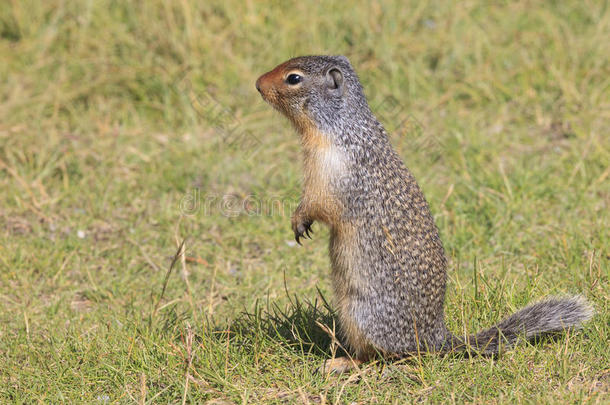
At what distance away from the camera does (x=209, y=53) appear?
7344 millimetres

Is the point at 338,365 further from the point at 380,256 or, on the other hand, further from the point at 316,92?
the point at 316,92

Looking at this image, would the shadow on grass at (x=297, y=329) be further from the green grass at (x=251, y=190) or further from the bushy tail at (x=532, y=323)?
the bushy tail at (x=532, y=323)

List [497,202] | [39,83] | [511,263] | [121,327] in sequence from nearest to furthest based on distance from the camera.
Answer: [121,327] → [511,263] → [497,202] → [39,83]

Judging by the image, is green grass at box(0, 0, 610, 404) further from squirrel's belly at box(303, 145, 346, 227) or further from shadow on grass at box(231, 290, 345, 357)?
squirrel's belly at box(303, 145, 346, 227)

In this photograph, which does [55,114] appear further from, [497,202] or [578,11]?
Result: [578,11]

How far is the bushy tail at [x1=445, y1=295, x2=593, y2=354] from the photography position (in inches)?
150

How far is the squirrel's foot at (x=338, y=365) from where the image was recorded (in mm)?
3885

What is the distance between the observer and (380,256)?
381 cm

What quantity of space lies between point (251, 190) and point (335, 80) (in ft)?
7.36

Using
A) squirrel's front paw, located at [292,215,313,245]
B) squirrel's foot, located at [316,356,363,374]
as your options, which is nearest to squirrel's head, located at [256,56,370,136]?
squirrel's front paw, located at [292,215,313,245]

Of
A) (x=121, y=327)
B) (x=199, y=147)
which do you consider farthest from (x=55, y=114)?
(x=121, y=327)

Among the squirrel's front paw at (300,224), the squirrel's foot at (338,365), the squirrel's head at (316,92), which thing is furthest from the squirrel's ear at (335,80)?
the squirrel's foot at (338,365)

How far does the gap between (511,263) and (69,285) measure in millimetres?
2819

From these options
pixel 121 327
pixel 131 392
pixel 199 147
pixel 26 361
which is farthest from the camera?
pixel 199 147
